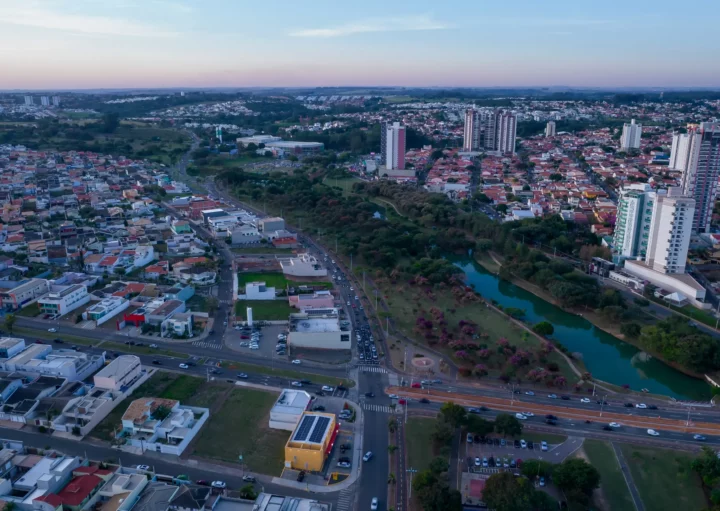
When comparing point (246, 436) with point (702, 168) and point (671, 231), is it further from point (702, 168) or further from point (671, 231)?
point (702, 168)

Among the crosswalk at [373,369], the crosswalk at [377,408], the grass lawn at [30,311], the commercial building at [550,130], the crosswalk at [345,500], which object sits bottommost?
the crosswalk at [345,500]

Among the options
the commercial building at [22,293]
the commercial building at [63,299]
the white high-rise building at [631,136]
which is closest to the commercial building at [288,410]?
the commercial building at [63,299]

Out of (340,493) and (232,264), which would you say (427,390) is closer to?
(340,493)

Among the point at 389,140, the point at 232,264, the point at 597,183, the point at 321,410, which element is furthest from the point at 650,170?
the point at 321,410

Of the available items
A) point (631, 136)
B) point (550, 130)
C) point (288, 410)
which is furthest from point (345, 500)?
point (550, 130)

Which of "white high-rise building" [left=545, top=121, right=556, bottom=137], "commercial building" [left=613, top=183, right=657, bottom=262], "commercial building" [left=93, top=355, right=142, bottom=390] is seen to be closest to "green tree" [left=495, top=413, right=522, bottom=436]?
"commercial building" [left=93, top=355, right=142, bottom=390]

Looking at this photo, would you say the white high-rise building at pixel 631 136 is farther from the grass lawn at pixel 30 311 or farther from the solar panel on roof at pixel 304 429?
the grass lawn at pixel 30 311
